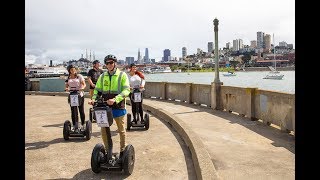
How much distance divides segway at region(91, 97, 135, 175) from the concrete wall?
4638 millimetres

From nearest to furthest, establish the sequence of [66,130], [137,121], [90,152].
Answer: [90,152] → [66,130] → [137,121]

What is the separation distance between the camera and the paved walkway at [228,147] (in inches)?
206

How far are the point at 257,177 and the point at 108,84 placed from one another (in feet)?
9.47

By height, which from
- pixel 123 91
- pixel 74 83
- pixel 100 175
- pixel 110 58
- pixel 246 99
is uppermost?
pixel 110 58

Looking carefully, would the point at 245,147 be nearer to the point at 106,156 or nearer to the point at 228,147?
the point at 228,147

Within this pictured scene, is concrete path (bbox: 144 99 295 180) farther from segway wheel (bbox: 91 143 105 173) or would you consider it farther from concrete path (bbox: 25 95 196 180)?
segway wheel (bbox: 91 143 105 173)

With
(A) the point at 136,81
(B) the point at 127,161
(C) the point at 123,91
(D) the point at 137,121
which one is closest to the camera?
(B) the point at 127,161

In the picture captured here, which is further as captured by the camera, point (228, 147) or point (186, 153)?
point (228, 147)

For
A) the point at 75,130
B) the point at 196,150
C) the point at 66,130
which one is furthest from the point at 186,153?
the point at 66,130

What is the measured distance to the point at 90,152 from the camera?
6785 mm

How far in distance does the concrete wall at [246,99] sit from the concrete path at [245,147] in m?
0.29

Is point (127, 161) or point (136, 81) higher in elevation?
point (136, 81)

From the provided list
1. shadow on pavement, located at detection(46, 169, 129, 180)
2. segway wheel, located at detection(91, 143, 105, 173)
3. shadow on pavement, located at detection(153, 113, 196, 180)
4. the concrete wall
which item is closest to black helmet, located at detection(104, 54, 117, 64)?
segway wheel, located at detection(91, 143, 105, 173)

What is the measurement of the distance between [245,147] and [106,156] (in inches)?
125
